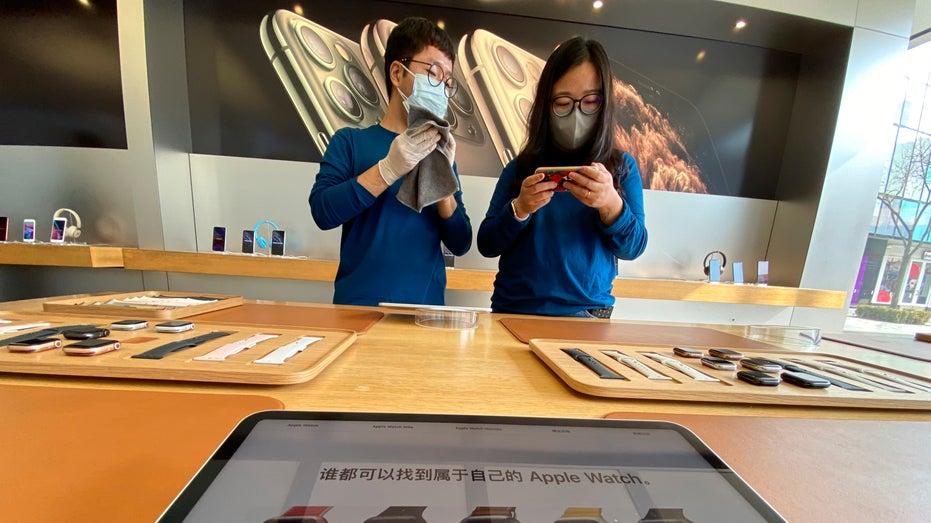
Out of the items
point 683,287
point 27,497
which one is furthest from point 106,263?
point 683,287

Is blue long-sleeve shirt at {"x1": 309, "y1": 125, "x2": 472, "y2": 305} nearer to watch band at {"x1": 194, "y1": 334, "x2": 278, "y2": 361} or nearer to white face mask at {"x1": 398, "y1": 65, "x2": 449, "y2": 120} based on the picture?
white face mask at {"x1": 398, "y1": 65, "x2": 449, "y2": 120}

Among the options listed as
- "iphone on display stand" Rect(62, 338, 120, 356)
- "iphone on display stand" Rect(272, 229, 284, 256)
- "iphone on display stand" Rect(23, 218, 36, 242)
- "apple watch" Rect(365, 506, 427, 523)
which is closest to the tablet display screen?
"apple watch" Rect(365, 506, 427, 523)

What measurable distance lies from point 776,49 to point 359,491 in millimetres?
2882

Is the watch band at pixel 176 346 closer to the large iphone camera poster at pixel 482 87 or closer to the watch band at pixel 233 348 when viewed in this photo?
the watch band at pixel 233 348

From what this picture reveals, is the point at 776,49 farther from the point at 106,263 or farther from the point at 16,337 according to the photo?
the point at 106,263

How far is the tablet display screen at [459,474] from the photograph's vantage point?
17 cm

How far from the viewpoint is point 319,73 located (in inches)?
66.8

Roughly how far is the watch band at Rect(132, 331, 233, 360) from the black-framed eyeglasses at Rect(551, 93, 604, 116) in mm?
795

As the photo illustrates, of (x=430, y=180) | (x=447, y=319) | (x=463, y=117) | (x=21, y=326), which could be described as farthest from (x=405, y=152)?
(x=463, y=117)

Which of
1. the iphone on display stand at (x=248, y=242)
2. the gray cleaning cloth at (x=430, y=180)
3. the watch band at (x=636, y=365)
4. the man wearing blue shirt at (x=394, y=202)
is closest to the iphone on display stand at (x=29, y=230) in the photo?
the iphone on display stand at (x=248, y=242)

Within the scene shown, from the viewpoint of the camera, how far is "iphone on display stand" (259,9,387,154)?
167cm

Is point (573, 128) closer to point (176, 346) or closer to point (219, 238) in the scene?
point (176, 346)

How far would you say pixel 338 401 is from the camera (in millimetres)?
286

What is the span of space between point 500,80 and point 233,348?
1830mm
